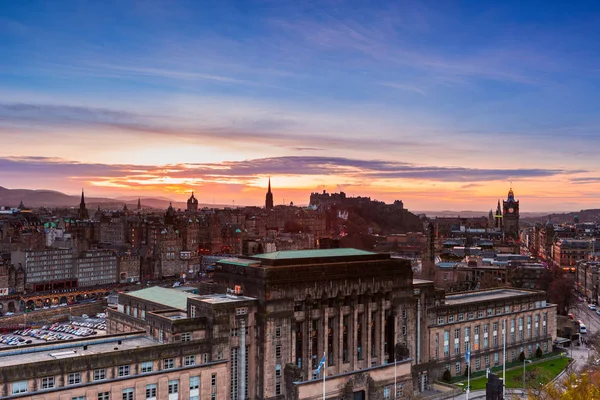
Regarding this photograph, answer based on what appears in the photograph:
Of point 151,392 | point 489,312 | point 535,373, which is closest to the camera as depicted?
point 151,392

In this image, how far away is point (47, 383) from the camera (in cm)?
5572

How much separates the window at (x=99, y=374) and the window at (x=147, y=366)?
4.13 meters

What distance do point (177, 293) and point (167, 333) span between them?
20.1 m

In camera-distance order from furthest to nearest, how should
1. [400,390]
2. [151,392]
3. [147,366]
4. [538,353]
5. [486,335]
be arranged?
[538,353]
[486,335]
[400,390]
[151,392]
[147,366]

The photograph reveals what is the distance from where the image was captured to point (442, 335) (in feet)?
301

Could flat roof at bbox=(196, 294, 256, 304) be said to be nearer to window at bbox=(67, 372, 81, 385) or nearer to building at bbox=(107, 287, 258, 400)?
building at bbox=(107, 287, 258, 400)

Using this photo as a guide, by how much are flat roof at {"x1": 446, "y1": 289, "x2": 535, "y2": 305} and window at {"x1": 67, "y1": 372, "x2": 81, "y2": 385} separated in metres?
59.3

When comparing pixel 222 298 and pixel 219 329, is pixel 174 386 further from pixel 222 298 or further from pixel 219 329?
pixel 222 298

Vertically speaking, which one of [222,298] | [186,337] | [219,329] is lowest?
[186,337]

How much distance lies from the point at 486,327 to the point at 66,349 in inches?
2546

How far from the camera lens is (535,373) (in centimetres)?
8812

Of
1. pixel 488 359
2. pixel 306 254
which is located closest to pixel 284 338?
pixel 306 254

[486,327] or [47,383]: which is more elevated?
[47,383]

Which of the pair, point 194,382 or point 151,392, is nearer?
point 151,392
